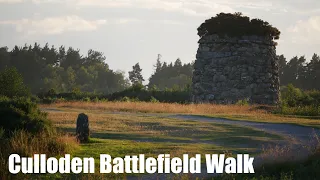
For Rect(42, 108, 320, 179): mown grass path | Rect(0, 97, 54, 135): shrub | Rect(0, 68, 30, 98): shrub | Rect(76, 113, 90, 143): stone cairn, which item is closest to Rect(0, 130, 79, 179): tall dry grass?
Rect(0, 97, 54, 135): shrub

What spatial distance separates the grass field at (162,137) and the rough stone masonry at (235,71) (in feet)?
41.1

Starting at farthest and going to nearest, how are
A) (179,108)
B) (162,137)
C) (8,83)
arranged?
1. (8,83)
2. (179,108)
3. (162,137)

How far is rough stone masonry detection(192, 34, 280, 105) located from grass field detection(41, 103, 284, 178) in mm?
12528

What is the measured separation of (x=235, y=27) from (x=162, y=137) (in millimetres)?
20668

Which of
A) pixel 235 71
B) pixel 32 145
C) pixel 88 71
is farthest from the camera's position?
pixel 88 71

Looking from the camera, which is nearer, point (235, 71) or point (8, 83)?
point (235, 71)

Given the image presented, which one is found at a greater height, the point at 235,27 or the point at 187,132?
the point at 235,27

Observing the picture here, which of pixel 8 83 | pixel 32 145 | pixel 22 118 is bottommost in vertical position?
pixel 32 145

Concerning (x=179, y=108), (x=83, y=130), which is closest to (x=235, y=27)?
(x=179, y=108)

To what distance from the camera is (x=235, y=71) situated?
37.6 meters

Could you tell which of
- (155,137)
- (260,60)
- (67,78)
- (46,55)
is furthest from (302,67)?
(155,137)

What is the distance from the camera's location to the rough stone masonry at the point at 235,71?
37.5m

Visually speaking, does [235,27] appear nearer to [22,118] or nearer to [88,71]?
[22,118]

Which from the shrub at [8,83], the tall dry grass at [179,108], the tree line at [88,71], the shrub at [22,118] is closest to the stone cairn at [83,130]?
the shrub at [22,118]
